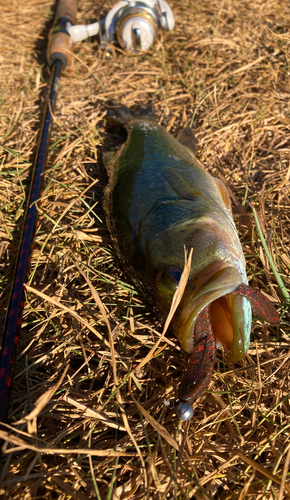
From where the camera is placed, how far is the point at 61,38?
425 centimetres

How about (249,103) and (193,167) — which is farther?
(249,103)

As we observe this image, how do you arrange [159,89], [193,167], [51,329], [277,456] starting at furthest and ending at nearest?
[159,89], [193,167], [51,329], [277,456]

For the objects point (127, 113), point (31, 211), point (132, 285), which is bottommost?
point (132, 285)

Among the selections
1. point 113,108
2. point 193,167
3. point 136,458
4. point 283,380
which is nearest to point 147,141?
point 193,167

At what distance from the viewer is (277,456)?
1.78 metres

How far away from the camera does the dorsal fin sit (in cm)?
334

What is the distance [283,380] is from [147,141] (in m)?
2.24

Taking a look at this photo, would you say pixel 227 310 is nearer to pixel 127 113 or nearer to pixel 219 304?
pixel 219 304

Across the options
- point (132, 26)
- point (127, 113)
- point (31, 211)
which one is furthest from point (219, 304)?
point (132, 26)

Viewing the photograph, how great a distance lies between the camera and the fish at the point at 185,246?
1.83 meters

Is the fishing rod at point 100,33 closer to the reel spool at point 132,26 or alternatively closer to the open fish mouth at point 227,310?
the reel spool at point 132,26

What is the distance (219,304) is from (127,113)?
263cm

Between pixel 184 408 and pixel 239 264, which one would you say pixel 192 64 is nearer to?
pixel 239 264

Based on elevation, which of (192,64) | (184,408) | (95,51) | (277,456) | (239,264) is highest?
(95,51)
